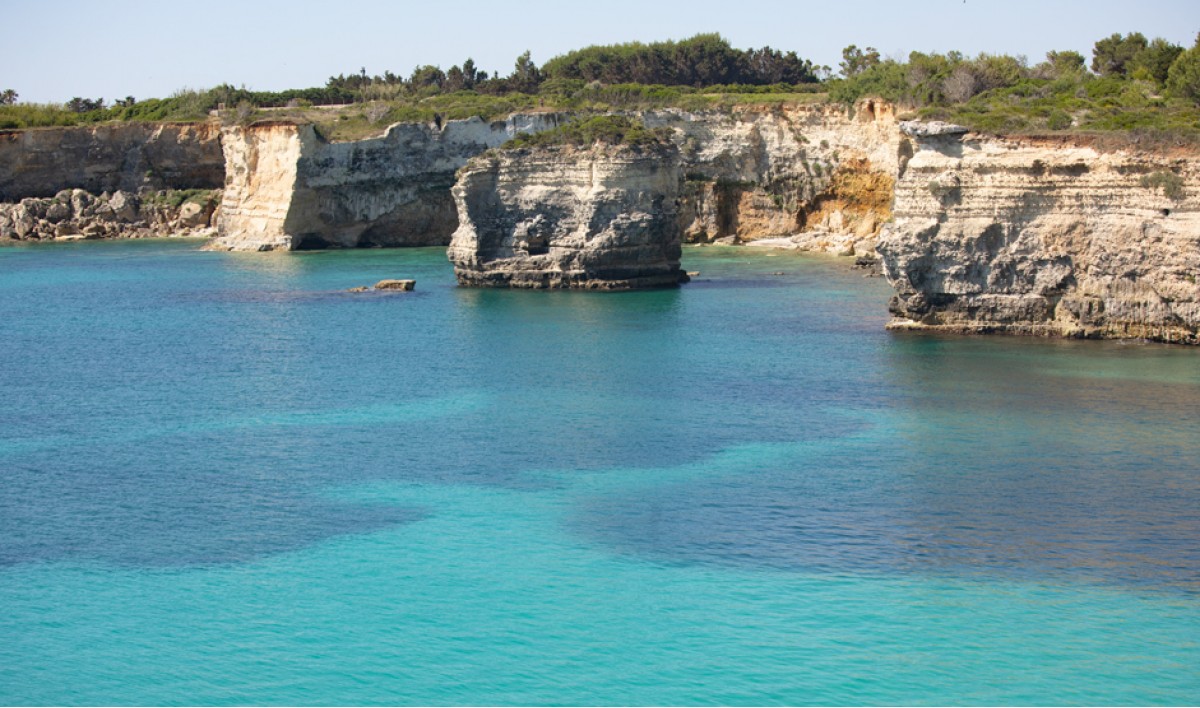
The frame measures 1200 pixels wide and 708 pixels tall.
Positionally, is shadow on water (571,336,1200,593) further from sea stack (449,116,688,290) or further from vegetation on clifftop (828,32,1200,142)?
sea stack (449,116,688,290)

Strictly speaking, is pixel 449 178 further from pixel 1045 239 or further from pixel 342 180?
pixel 1045 239

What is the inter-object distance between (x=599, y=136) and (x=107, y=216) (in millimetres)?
44849

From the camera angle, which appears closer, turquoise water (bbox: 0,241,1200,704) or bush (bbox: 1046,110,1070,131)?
turquoise water (bbox: 0,241,1200,704)

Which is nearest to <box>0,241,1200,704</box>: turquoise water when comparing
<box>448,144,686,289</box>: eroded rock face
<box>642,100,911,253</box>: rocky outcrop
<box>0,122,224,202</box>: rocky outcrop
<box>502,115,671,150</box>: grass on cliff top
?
<box>448,144,686,289</box>: eroded rock face

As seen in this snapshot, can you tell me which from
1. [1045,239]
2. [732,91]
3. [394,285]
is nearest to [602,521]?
[1045,239]

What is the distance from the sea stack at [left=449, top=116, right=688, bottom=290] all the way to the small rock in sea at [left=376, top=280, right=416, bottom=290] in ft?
7.80

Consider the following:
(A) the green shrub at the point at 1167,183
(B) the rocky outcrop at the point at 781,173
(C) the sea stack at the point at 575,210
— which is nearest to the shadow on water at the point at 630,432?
(A) the green shrub at the point at 1167,183

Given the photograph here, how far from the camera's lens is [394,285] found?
53375 millimetres

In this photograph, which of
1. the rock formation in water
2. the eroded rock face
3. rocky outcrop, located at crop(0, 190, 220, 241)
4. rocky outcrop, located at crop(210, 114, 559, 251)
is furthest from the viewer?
rocky outcrop, located at crop(0, 190, 220, 241)

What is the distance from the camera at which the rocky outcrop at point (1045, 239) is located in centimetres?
3400

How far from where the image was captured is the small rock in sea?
5294 cm

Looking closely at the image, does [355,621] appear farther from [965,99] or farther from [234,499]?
[965,99]

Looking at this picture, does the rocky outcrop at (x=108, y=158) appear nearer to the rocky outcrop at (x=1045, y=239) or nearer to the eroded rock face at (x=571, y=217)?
the eroded rock face at (x=571, y=217)

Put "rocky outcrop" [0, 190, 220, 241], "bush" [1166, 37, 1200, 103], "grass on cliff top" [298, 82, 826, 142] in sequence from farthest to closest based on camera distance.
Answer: "rocky outcrop" [0, 190, 220, 241], "grass on cliff top" [298, 82, 826, 142], "bush" [1166, 37, 1200, 103]
